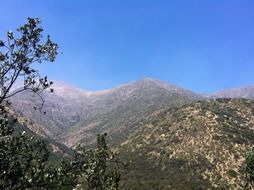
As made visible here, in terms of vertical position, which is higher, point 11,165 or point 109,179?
point 109,179

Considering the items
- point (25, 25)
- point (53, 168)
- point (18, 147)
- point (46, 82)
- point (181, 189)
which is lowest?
point (53, 168)

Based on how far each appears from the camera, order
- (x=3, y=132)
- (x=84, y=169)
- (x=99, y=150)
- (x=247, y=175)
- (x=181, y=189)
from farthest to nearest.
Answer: (x=181, y=189)
(x=247, y=175)
(x=99, y=150)
(x=84, y=169)
(x=3, y=132)

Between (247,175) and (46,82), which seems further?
(247,175)

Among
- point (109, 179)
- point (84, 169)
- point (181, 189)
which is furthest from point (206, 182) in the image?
point (84, 169)

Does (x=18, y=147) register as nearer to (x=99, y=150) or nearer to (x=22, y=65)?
(x=22, y=65)

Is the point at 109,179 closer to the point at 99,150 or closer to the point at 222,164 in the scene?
the point at 99,150

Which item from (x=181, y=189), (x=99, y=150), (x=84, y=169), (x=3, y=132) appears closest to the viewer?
(x=3, y=132)

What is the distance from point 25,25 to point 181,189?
539ft

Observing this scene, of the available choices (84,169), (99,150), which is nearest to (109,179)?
(99,150)

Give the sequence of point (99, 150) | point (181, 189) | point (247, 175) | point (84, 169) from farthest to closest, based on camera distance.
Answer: point (181, 189)
point (247, 175)
point (99, 150)
point (84, 169)

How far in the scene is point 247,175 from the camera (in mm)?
77062

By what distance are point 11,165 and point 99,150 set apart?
1132 inches

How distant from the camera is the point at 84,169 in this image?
91.5 feet

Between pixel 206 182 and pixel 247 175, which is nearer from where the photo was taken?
pixel 247 175
